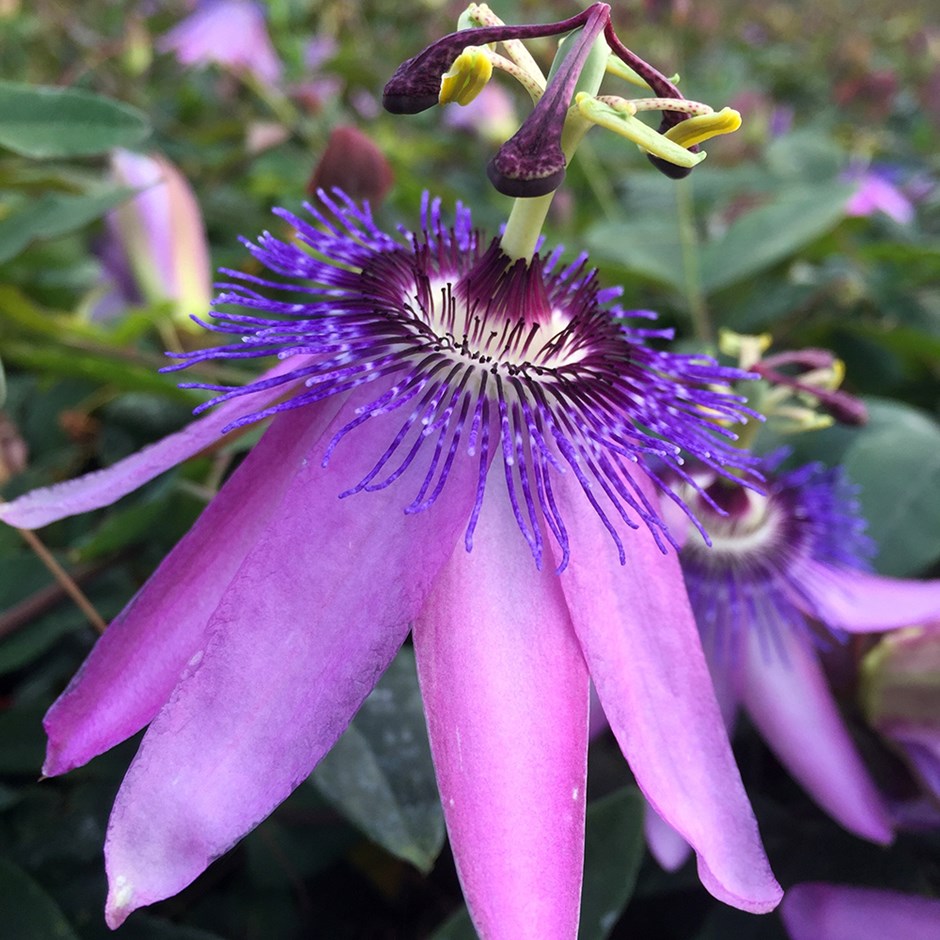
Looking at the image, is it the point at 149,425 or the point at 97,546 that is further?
the point at 149,425

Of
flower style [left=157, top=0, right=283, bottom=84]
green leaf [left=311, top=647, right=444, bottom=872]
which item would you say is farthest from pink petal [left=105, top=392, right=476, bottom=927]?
flower style [left=157, top=0, right=283, bottom=84]

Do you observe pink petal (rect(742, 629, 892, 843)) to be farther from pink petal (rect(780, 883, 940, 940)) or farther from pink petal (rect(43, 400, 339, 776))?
pink petal (rect(43, 400, 339, 776))

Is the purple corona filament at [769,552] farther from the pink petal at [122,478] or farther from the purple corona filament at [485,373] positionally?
the pink petal at [122,478]

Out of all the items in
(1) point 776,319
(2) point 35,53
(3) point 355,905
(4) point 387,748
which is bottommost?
(3) point 355,905

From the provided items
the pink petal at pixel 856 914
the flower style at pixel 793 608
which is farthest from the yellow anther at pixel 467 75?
the pink petal at pixel 856 914

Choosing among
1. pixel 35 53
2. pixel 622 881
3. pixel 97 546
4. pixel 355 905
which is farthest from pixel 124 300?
pixel 35 53

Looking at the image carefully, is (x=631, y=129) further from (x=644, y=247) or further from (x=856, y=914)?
(x=644, y=247)

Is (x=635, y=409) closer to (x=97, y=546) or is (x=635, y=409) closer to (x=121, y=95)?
(x=97, y=546)
